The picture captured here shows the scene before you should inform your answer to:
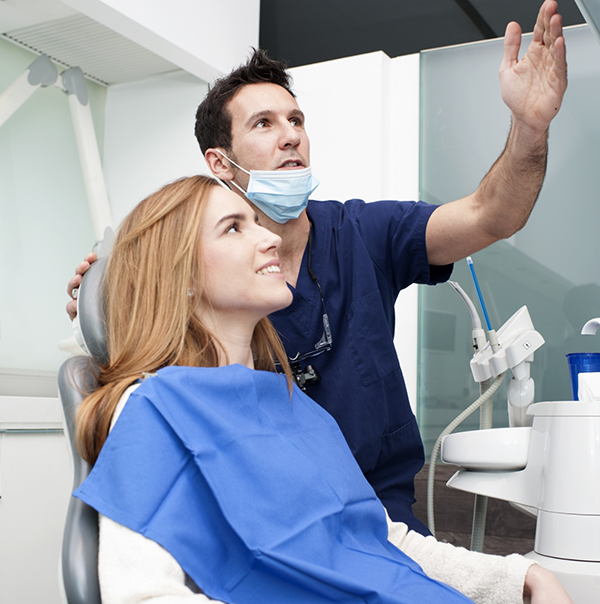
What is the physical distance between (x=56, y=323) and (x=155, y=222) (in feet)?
5.35

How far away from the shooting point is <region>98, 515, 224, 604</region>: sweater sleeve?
687 millimetres

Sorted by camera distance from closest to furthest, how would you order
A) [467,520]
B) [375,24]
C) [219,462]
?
[219,462] < [467,520] < [375,24]

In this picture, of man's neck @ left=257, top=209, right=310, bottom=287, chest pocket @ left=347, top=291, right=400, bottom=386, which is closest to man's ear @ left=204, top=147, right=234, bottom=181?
man's neck @ left=257, top=209, right=310, bottom=287

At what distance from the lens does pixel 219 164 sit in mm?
1713

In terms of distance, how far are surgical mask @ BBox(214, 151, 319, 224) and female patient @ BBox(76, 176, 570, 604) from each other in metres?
0.41

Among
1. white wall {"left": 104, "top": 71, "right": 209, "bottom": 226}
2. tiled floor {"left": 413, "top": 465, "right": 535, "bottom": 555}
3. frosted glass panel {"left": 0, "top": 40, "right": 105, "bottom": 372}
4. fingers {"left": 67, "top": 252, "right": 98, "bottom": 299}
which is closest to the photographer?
fingers {"left": 67, "top": 252, "right": 98, "bottom": 299}

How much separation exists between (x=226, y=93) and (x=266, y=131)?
21 centimetres

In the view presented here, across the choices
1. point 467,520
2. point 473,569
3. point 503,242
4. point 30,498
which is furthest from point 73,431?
point 503,242

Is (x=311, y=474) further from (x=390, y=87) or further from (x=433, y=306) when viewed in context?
(x=390, y=87)

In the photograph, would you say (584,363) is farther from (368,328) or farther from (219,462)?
(219,462)

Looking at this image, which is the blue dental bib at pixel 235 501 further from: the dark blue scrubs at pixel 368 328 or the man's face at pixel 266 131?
the man's face at pixel 266 131

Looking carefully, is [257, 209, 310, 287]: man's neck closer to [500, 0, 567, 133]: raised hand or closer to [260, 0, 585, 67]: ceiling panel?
[500, 0, 567, 133]: raised hand

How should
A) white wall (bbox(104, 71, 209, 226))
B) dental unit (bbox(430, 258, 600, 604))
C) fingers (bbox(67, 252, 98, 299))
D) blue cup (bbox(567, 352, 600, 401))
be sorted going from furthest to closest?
1. white wall (bbox(104, 71, 209, 226))
2. blue cup (bbox(567, 352, 600, 401))
3. fingers (bbox(67, 252, 98, 299))
4. dental unit (bbox(430, 258, 600, 604))

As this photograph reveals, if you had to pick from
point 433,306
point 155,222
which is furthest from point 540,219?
point 155,222
